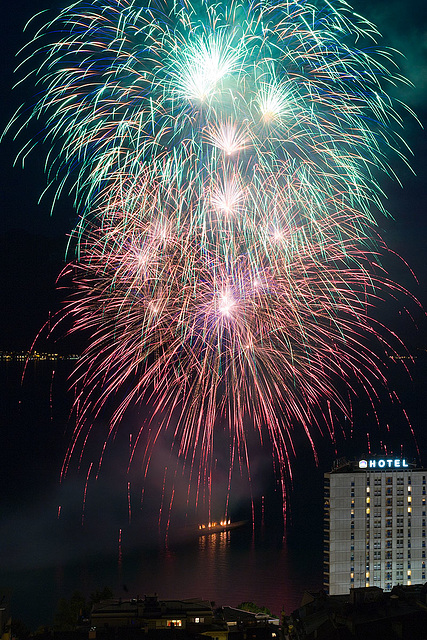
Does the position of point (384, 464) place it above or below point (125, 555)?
above

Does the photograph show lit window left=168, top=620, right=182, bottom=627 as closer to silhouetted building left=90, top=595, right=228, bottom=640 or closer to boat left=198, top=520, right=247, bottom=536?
silhouetted building left=90, top=595, right=228, bottom=640

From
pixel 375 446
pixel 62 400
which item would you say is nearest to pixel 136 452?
pixel 375 446

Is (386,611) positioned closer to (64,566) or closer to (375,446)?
(64,566)

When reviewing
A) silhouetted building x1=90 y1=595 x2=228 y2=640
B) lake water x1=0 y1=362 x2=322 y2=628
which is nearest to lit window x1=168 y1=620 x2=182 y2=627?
silhouetted building x1=90 y1=595 x2=228 y2=640

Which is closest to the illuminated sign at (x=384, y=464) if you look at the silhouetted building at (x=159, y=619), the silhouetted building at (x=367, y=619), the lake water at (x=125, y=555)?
the lake water at (x=125, y=555)

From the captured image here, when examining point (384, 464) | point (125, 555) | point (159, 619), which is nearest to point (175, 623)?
point (159, 619)

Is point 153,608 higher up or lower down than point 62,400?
lower down

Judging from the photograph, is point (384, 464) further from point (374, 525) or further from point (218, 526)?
point (218, 526)

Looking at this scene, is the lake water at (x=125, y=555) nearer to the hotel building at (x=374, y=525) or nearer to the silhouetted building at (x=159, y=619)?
the hotel building at (x=374, y=525)
